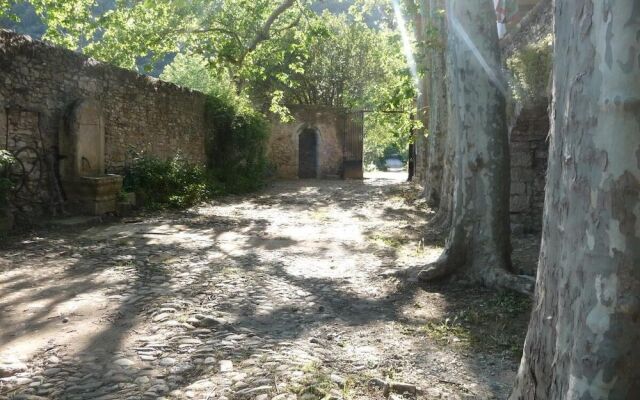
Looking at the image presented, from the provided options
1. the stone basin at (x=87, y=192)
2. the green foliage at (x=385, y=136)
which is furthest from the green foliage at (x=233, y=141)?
the stone basin at (x=87, y=192)

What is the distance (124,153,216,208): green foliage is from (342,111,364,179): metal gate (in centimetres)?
1159

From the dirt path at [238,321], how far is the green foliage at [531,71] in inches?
96.6

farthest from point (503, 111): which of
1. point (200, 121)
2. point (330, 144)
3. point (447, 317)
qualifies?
point (330, 144)

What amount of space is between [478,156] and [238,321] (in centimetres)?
273

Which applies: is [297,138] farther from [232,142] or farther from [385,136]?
[385,136]

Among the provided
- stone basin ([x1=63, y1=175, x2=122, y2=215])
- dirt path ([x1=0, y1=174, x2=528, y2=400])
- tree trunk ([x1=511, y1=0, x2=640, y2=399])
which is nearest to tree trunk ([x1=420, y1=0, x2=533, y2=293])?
dirt path ([x1=0, y1=174, x2=528, y2=400])

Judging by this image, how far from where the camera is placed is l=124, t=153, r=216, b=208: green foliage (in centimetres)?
1014

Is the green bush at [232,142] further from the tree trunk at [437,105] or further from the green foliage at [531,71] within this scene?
the green foliage at [531,71]

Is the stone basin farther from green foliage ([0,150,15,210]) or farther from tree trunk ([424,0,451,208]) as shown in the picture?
tree trunk ([424,0,451,208])

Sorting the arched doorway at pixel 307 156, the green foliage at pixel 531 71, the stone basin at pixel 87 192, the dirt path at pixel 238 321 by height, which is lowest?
the dirt path at pixel 238 321

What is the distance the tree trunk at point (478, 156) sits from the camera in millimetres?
5074

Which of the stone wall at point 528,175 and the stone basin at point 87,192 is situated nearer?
the stone wall at point 528,175

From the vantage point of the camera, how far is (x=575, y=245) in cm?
186

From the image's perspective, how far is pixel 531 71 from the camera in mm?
7168
